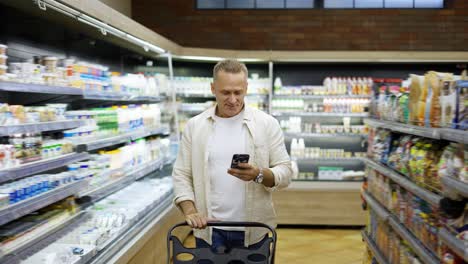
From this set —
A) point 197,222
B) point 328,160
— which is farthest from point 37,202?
point 328,160

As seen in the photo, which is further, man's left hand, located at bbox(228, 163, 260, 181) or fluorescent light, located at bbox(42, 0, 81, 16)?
fluorescent light, located at bbox(42, 0, 81, 16)

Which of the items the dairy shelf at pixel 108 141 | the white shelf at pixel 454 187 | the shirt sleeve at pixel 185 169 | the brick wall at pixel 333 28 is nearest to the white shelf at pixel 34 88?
the dairy shelf at pixel 108 141

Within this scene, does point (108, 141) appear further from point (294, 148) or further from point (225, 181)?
point (294, 148)

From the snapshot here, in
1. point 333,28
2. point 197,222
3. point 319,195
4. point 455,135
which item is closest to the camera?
point 455,135

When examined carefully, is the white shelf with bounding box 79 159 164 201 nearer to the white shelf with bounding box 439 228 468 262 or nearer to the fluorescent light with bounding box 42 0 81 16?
the fluorescent light with bounding box 42 0 81 16

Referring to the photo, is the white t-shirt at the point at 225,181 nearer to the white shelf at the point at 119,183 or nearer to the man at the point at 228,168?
the man at the point at 228,168

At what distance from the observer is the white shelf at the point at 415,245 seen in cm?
300

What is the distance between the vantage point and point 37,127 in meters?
3.15

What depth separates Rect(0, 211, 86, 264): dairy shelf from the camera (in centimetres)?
293

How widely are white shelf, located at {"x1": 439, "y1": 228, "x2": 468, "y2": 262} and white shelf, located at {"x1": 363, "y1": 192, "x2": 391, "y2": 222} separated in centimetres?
144

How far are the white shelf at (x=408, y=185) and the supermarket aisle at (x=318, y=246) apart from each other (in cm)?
154

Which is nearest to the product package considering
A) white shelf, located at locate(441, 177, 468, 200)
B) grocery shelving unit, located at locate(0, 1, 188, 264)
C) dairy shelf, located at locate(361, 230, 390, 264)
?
white shelf, located at locate(441, 177, 468, 200)

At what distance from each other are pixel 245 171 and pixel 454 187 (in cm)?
96

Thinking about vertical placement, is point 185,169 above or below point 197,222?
above
